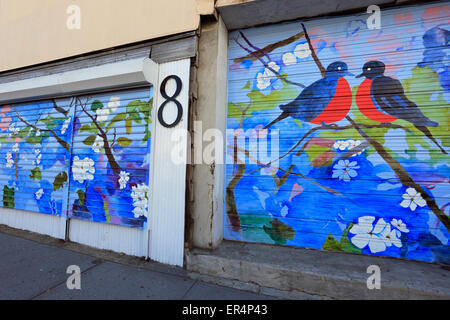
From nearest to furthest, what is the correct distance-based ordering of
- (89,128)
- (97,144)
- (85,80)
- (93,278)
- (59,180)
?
1. (93,278)
2. (85,80)
3. (97,144)
4. (89,128)
5. (59,180)

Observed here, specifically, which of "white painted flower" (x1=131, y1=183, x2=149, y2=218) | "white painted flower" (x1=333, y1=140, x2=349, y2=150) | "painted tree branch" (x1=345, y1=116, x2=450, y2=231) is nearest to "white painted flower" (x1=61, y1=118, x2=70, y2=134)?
"white painted flower" (x1=131, y1=183, x2=149, y2=218)

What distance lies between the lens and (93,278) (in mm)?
2611

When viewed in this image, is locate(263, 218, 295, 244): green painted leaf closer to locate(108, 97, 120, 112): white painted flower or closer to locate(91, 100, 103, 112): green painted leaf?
locate(108, 97, 120, 112): white painted flower

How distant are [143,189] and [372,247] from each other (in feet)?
11.8

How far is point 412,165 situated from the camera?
2.76 meters

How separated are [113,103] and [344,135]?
13.1ft

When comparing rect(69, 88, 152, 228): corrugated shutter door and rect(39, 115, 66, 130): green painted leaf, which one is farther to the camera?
rect(39, 115, 66, 130): green painted leaf

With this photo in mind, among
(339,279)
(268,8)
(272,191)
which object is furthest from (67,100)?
(339,279)

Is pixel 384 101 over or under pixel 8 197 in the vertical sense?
over

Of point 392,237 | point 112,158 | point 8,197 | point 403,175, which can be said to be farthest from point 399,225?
point 8,197

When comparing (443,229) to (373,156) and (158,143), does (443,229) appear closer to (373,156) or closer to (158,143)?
(373,156)

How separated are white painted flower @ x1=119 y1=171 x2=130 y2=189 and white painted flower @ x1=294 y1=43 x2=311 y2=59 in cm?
351

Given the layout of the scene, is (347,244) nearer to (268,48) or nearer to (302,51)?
(302,51)

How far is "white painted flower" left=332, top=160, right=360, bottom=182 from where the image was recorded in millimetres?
2939
